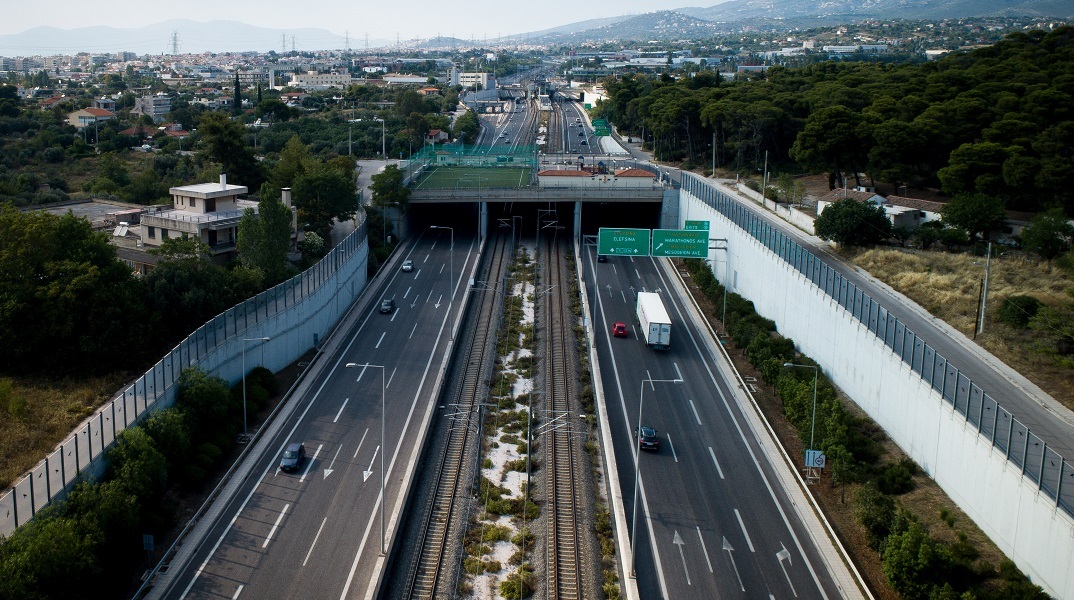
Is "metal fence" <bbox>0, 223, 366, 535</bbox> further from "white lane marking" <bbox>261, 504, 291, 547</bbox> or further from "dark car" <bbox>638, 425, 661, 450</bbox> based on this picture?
"dark car" <bbox>638, 425, 661, 450</bbox>

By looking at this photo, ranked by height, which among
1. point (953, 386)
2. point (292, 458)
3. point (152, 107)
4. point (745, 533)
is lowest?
point (745, 533)

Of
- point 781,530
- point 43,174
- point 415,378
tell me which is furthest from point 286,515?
point 43,174

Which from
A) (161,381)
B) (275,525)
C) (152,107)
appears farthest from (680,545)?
(152,107)

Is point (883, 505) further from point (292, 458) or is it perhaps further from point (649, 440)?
point (292, 458)

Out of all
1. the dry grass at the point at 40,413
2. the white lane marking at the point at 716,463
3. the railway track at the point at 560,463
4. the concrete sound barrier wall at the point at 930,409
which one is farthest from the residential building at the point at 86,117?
the white lane marking at the point at 716,463

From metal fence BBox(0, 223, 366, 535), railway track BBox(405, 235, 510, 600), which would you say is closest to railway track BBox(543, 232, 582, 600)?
railway track BBox(405, 235, 510, 600)
